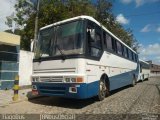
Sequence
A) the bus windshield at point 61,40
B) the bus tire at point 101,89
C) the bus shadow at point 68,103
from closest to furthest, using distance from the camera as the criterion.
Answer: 1. the bus windshield at point 61,40
2. the bus shadow at point 68,103
3. the bus tire at point 101,89

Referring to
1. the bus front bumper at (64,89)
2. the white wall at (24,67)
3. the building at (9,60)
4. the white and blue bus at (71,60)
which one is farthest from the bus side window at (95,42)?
the white wall at (24,67)

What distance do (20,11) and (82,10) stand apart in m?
8.81

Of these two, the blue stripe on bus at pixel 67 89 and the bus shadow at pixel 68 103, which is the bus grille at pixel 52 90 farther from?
the bus shadow at pixel 68 103

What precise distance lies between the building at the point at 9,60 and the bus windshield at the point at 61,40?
5.84 m

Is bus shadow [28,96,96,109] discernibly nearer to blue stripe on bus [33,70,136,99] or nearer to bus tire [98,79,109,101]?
bus tire [98,79,109,101]

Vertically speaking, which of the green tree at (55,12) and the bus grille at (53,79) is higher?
the green tree at (55,12)

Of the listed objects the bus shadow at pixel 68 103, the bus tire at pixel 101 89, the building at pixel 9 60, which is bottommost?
the bus shadow at pixel 68 103

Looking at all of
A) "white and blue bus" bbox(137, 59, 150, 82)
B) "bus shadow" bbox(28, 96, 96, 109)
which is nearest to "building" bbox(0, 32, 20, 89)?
"bus shadow" bbox(28, 96, 96, 109)

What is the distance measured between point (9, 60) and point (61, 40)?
27.5 feet

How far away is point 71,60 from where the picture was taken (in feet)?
28.5

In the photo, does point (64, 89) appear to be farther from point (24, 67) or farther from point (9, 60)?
point (24, 67)

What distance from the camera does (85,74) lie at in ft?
28.2

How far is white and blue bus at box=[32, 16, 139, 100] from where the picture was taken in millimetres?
8570

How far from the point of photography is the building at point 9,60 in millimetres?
15781
